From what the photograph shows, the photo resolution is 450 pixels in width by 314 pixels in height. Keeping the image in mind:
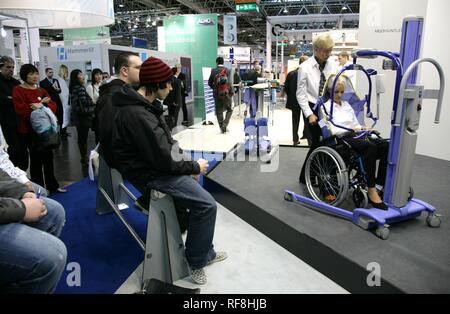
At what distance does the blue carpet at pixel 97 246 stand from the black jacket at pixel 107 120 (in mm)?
662

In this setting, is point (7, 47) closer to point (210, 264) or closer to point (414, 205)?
point (210, 264)

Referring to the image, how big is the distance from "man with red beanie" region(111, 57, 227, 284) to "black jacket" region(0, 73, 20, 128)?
232 cm

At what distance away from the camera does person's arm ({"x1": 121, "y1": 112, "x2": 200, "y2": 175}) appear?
1996 mm

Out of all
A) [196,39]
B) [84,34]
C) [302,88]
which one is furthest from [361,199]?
[84,34]

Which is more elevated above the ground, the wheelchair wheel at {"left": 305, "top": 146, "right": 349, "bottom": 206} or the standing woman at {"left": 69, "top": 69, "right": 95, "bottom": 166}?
the standing woman at {"left": 69, "top": 69, "right": 95, "bottom": 166}

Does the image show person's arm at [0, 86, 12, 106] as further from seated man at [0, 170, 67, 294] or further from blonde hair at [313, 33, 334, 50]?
blonde hair at [313, 33, 334, 50]

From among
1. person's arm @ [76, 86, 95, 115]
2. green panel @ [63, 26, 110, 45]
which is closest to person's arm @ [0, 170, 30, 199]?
person's arm @ [76, 86, 95, 115]

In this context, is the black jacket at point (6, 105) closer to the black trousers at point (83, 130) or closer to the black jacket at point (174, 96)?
the black trousers at point (83, 130)

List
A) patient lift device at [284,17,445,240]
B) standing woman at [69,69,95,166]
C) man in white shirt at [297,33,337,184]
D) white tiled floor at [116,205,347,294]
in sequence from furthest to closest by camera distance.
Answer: standing woman at [69,69,95,166] < man in white shirt at [297,33,337,184] < patient lift device at [284,17,445,240] < white tiled floor at [116,205,347,294]

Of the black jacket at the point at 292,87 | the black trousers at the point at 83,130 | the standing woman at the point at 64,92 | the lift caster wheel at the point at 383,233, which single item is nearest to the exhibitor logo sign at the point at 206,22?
the standing woman at the point at 64,92

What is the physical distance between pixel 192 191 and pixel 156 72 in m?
0.76

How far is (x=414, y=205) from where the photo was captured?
267 centimetres

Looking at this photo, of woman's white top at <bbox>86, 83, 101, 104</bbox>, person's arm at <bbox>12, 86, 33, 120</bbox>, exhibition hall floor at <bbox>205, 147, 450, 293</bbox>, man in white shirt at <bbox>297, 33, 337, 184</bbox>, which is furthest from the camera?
woman's white top at <bbox>86, 83, 101, 104</bbox>
